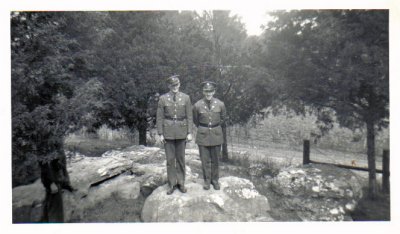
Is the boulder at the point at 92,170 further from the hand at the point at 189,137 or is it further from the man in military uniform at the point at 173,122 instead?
the hand at the point at 189,137

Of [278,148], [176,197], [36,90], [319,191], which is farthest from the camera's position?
[278,148]

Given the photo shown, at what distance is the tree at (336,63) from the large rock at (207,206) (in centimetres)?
205

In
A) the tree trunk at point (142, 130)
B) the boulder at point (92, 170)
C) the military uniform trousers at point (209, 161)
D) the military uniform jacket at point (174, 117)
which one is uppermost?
the military uniform jacket at point (174, 117)

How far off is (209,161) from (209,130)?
56cm

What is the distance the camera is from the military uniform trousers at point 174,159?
4.81m

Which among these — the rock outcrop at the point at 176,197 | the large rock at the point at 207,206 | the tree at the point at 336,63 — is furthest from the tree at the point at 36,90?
the tree at the point at 336,63

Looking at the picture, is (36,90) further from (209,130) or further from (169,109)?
(209,130)

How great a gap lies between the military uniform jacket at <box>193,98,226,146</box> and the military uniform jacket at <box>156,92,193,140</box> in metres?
0.20

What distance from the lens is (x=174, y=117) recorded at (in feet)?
15.5

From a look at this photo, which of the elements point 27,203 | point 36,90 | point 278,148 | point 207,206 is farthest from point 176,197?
point 278,148

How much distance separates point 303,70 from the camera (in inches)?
208

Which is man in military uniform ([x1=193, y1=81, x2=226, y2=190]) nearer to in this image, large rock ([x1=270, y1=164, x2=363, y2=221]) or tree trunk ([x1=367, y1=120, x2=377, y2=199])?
large rock ([x1=270, y1=164, x2=363, y2=221])

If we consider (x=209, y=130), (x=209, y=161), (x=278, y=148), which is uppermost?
(x=209, y=130)

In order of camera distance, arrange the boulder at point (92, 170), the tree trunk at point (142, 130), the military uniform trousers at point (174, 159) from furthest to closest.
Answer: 1. the tree trunk at point (142, 130)
2. the boulder at point (92, 170)
3. the military uniform trousers at point (174, 159)
